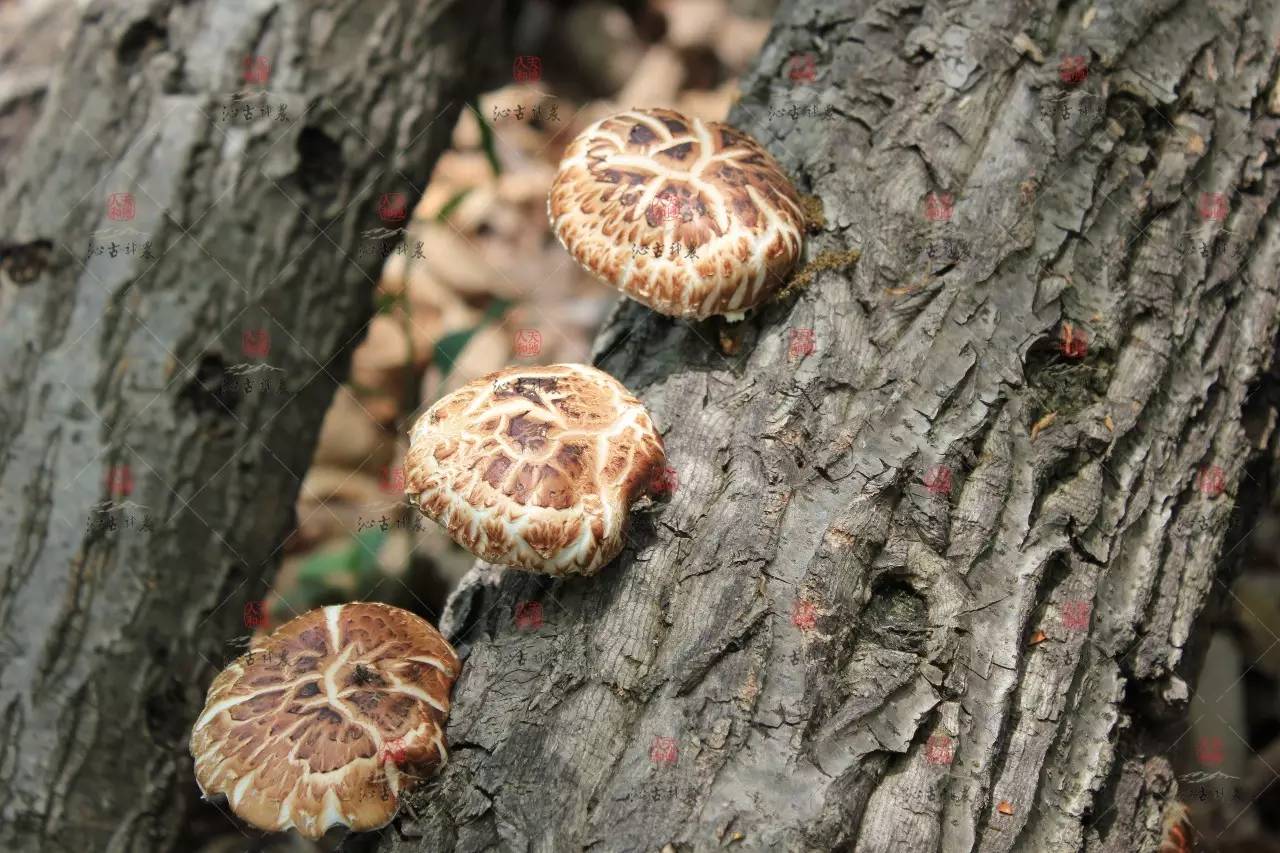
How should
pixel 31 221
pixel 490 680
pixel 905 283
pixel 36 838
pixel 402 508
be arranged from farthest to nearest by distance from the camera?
pixel 402 508 < pixel 31 221 < pixel 36 838 < pixel 905 283 < pixel 490 680

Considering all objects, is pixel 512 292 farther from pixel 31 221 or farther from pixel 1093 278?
pixel 1093 278

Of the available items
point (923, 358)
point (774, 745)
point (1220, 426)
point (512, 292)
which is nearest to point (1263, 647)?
point (1220, 426)

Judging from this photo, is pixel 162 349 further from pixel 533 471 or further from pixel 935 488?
pixel 935 488

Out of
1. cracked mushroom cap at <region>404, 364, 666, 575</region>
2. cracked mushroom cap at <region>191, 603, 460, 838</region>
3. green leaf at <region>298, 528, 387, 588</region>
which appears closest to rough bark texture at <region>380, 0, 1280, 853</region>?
cracked mushroom cap at <region>191, 603, 460, 838</region>

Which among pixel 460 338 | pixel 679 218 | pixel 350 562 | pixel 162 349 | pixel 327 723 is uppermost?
pixel 679 218

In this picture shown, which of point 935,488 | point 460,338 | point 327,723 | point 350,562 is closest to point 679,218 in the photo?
point 935,488
